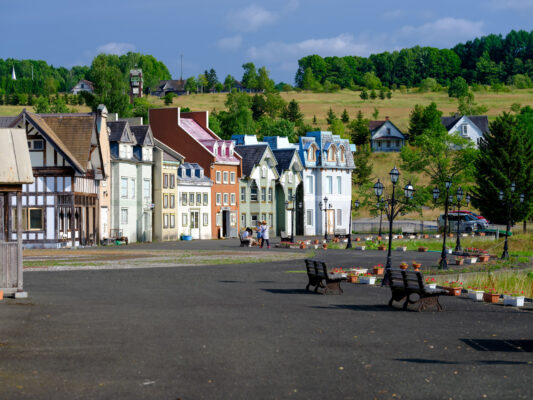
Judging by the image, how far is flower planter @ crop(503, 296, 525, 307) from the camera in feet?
75.6

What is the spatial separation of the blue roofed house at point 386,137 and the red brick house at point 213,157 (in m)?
60.8

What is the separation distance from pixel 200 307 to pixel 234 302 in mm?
1514

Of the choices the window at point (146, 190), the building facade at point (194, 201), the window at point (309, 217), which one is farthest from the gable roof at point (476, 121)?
the window at point (146, 190)

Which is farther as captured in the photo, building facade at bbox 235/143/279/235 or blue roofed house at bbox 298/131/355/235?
blue roofed house at bbox 298/131/355/235

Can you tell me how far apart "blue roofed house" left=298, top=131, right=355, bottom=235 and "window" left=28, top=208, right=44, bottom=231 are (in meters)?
38.2

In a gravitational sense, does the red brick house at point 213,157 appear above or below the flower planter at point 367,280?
above

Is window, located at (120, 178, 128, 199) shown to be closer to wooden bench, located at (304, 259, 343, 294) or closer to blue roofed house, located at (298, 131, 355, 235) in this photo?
blue roofed house, located at (298, 131, 355, 235)

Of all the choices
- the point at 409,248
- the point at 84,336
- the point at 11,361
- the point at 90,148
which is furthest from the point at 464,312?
the point at 90,148

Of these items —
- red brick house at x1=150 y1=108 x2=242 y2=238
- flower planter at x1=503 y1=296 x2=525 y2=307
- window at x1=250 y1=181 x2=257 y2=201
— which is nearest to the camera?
flower planter at x1=503 y1=296 x2=525 y2=307

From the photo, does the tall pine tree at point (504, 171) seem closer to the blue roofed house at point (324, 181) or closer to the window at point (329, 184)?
the blue roofed house at point (324, 181)

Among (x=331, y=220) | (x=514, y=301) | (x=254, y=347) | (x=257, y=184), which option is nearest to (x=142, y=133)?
(x=257, y=184)

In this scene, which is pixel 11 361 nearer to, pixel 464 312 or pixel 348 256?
pixel 464 312

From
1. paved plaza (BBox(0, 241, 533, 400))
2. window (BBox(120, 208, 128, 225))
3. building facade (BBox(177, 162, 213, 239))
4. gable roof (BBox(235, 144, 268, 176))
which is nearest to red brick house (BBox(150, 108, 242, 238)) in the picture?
building facade (BBox(177, 162, 213, 239))

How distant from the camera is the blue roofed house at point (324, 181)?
96.4 metres
